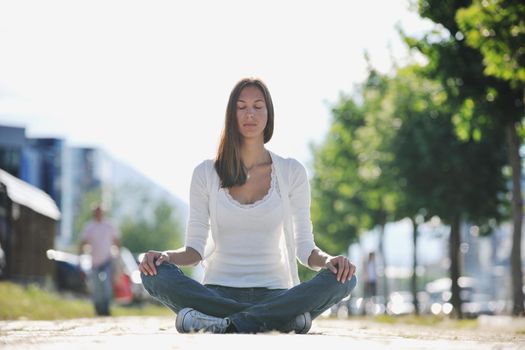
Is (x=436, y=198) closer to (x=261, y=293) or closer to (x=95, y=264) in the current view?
(x=95, y=264)

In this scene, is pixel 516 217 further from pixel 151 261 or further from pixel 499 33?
pixel 151 261

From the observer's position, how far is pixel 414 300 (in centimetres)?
4016

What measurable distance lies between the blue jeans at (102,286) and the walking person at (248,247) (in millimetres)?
11601

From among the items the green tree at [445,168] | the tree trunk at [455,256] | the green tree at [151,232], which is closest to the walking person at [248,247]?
the green tree at [445,168]

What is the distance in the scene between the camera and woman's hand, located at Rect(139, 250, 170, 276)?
20.6 ft

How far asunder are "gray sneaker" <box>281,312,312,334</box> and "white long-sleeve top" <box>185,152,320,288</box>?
0.38m

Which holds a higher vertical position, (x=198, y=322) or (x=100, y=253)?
(x=100, y=253)

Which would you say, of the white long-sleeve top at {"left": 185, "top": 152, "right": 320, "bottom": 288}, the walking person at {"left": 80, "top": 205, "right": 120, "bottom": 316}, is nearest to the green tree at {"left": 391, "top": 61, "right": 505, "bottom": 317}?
the walking person at {"left": 80, "top": 205, "right": 120, "bottom": 316}

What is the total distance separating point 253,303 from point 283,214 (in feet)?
1.96

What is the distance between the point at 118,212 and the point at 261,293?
94.2 metres

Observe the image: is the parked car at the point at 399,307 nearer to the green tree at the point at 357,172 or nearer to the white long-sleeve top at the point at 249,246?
the green tree at the point at 357,172

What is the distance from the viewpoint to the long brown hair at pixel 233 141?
6.80 m

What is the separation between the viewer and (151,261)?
248 inches

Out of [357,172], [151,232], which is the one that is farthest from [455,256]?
[151,232]
